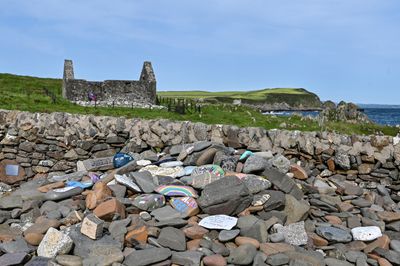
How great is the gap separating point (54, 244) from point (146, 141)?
4917 mm

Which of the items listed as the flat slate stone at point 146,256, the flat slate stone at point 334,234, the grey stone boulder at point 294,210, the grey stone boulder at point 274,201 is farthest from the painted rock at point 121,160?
the flat slate stone at point 334,234

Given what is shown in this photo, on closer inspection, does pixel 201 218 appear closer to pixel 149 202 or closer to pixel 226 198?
pixel 226 198

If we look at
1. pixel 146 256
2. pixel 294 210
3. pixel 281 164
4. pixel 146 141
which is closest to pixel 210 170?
pixel 281 164

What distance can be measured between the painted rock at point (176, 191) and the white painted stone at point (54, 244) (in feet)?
5.26

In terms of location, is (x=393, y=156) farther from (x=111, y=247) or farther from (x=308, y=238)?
(x=111, y=247)

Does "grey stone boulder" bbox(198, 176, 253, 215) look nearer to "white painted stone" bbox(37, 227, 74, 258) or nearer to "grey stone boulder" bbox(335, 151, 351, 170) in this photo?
"white painted stone" bbox(37, 227, 74, 258)

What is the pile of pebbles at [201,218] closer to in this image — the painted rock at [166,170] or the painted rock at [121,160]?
the painted rock at [166,170]

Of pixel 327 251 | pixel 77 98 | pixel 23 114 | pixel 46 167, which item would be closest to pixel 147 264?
pixel 327 251

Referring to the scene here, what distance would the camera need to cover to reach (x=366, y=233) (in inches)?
234

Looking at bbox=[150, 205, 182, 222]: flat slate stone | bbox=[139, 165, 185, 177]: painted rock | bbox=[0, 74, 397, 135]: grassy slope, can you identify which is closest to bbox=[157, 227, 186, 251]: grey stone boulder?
bbox=[150, 205, 182, 222]: flat slate stone

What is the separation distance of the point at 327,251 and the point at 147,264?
246cm

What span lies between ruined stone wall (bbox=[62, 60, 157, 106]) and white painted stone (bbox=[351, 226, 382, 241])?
23370 millimetres

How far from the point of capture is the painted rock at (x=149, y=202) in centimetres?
613

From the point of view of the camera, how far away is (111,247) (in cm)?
532
